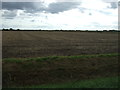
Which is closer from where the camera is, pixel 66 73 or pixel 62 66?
pixel 66 73

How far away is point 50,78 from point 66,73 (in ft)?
3.96

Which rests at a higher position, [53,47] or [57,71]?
[53,47]

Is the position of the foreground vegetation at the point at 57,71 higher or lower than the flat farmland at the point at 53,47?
lower

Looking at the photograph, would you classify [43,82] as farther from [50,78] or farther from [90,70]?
[90,70]

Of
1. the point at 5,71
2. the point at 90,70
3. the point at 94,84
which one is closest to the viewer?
the point at 94,84

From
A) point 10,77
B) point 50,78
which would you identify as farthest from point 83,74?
point 10,77

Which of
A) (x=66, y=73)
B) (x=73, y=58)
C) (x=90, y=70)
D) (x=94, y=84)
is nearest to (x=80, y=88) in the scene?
(x=94, y=84)

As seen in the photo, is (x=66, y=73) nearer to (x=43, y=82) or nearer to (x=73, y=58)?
(x=43, y=82)

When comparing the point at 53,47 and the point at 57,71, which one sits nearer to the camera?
the point at 57,71

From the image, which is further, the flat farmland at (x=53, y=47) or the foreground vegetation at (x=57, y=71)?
the flat farmland at (x=53, y=47)

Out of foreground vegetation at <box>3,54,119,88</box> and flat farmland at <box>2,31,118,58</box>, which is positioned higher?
flat farmland at <box>2,31,118,58</box>

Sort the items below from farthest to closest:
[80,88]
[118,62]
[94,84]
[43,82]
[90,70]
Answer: [118,62] → [90,70] → [43,82] → [94,84] → [80,88]

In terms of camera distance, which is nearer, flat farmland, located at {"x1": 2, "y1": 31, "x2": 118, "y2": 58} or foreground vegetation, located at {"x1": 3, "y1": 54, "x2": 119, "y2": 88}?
foreground vegetation, located at {"x1": 3, "y1": 54, "x2": 119, "y2": 88}

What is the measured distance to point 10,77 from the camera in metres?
11.5
